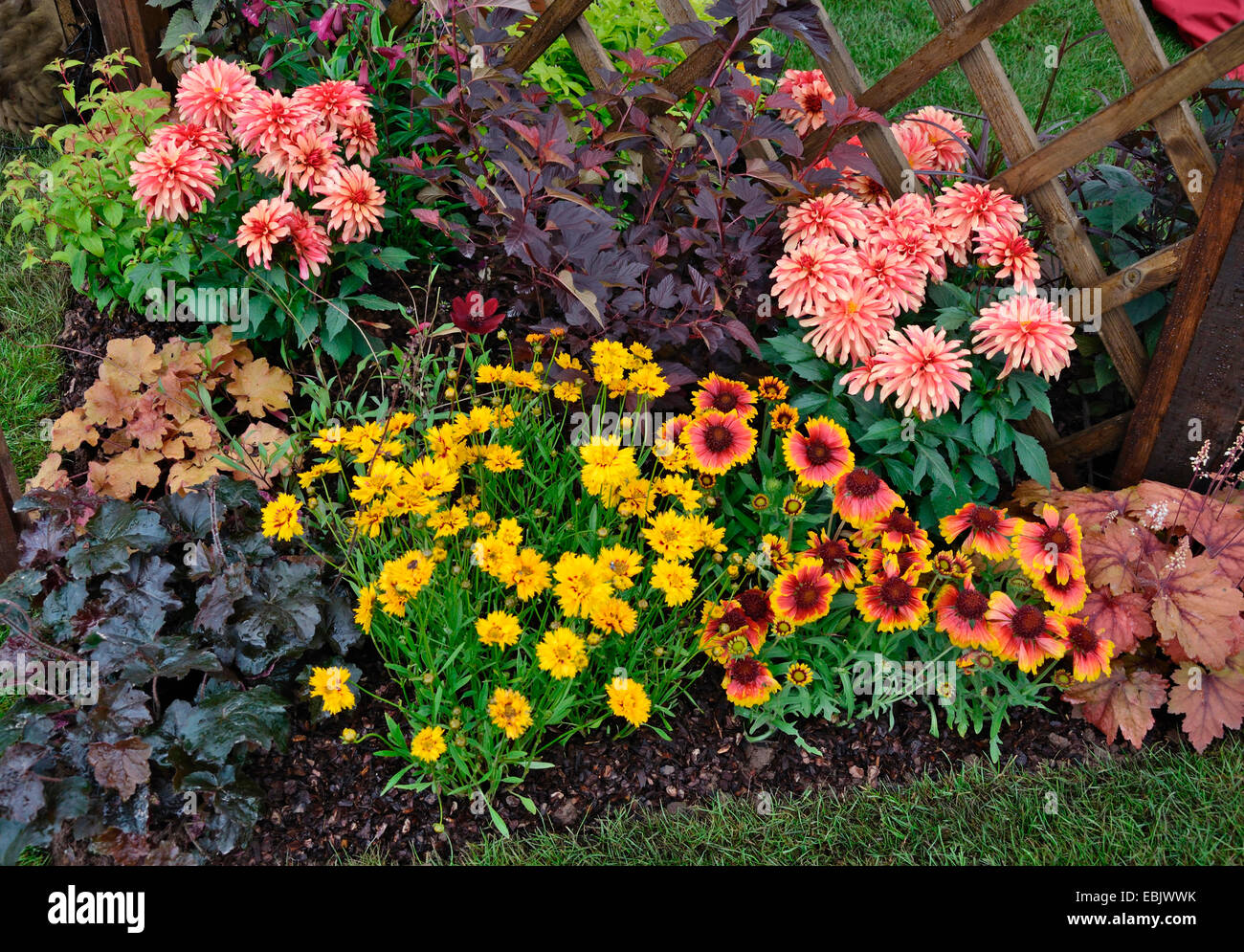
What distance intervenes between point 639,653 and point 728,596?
40 centimetres

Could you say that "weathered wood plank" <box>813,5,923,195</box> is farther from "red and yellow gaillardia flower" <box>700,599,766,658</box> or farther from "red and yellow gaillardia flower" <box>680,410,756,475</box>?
"red and yellow gaillardia flower" <box>700,599,766,658</box>

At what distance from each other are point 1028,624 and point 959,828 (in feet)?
1.50

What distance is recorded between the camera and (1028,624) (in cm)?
209

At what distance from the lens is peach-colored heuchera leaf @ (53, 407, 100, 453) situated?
2629 millimetres

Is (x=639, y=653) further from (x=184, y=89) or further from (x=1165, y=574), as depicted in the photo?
(x=184, y=89)

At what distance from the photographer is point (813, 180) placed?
94.3 inches

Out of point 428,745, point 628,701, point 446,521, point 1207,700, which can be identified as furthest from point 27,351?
point 1207,700

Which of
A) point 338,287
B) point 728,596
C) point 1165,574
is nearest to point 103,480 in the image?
point 338,287

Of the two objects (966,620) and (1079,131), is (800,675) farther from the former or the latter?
(1079,131)

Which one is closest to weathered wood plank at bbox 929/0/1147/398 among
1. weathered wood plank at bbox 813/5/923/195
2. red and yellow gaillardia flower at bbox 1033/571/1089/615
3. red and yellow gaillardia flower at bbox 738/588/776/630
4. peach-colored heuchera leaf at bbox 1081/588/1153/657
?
weathered wood plank at bbox 813/5/923/195

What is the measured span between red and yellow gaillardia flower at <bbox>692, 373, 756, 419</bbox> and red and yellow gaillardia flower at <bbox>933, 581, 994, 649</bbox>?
0.62 m

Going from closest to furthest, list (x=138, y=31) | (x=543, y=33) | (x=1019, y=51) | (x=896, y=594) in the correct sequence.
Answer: (x=896, y=594) < (x=543, y=33) < (x=138, y=31) < (x=1019, y=51)

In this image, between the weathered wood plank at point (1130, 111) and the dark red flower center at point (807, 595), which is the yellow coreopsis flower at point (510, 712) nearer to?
the dark red flower center at point (807, 595)

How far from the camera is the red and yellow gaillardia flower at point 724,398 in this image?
2314 mm
